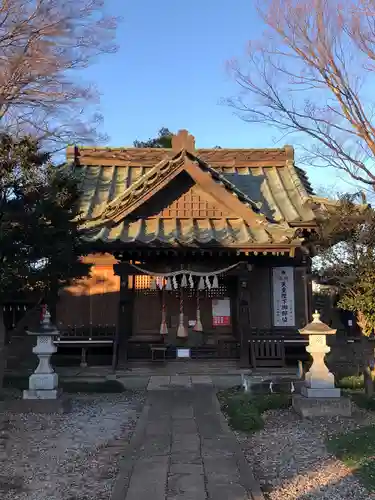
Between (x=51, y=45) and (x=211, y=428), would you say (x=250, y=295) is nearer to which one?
(x=211, y=428)

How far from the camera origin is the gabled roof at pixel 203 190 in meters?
13.2

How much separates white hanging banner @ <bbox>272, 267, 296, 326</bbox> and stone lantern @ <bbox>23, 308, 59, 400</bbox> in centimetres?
726

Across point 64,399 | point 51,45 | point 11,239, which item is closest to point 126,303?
point 64,399

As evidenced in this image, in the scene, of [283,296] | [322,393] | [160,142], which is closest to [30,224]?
[322,393]

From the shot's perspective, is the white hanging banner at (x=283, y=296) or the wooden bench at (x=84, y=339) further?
the white hanging banner at (x=283, y=296)

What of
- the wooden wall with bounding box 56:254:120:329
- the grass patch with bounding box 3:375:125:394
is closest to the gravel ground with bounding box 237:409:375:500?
the grass patch with bounding box 3:375:125:394

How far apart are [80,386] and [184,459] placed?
5.55 metres

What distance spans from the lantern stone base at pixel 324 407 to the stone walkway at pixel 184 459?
151cm

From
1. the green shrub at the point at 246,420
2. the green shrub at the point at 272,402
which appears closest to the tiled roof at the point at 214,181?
the green shrub at the point at 272,402

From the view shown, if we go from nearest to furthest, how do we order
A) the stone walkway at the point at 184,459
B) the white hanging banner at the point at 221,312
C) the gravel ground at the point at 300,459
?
the stone walkway at the point at 184,459 < the gravel ground at the point at 300,459 < the white hanging banner at the point at 221,312

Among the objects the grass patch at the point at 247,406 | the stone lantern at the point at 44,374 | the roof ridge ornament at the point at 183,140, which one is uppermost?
the roof ridge ornament at the point at 183,140

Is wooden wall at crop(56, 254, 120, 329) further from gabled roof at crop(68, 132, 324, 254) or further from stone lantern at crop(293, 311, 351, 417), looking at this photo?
stone lantern at crop(293, 311, 351, 417)

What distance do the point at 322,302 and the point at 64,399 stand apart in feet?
33.4

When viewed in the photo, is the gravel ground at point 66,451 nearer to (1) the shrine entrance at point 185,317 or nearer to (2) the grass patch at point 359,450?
(2) the grass patch at point 359,450
